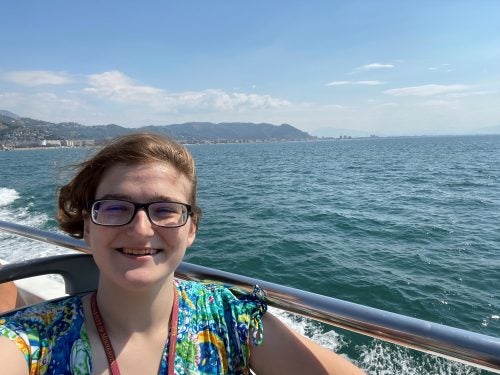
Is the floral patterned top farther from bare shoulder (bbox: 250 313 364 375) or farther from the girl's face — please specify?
the girl's face

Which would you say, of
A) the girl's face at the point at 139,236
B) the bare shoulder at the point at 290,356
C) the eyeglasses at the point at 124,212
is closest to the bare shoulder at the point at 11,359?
the girl's face at the point at 139,236

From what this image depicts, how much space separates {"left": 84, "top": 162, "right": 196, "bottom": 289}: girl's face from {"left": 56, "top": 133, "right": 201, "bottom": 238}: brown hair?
3 centimetres

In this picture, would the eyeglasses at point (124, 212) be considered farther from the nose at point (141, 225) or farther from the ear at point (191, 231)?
the ear at point (191, 231)

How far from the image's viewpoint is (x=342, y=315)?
143 centimetres

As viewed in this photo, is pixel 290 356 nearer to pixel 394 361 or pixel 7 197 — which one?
pixel 394 361

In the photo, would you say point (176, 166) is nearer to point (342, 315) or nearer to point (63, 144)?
point (342, 315)

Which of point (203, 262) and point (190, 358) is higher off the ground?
point (190, 358)

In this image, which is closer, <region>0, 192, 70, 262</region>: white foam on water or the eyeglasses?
the eyeglasses

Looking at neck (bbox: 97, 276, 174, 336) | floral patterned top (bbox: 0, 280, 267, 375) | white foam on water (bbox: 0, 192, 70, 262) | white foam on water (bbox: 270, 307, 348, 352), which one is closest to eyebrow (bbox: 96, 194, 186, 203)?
neck (bbox: 97, 276, 174, 336)

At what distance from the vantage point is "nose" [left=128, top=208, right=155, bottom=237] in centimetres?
142

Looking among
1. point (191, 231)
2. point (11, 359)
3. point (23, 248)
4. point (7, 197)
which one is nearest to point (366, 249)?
point (23, 248)

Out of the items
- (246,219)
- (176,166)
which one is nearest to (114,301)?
(176,166)

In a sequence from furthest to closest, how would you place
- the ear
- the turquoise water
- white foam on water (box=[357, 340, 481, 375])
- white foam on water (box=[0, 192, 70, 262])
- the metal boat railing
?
white foam on water (box=[0, 192, 70, 262])
the turquoise water
white foam on water (box=[357, 340, 481, 375])
the ear
the metal boat railing

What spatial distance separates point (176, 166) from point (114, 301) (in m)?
0.58
